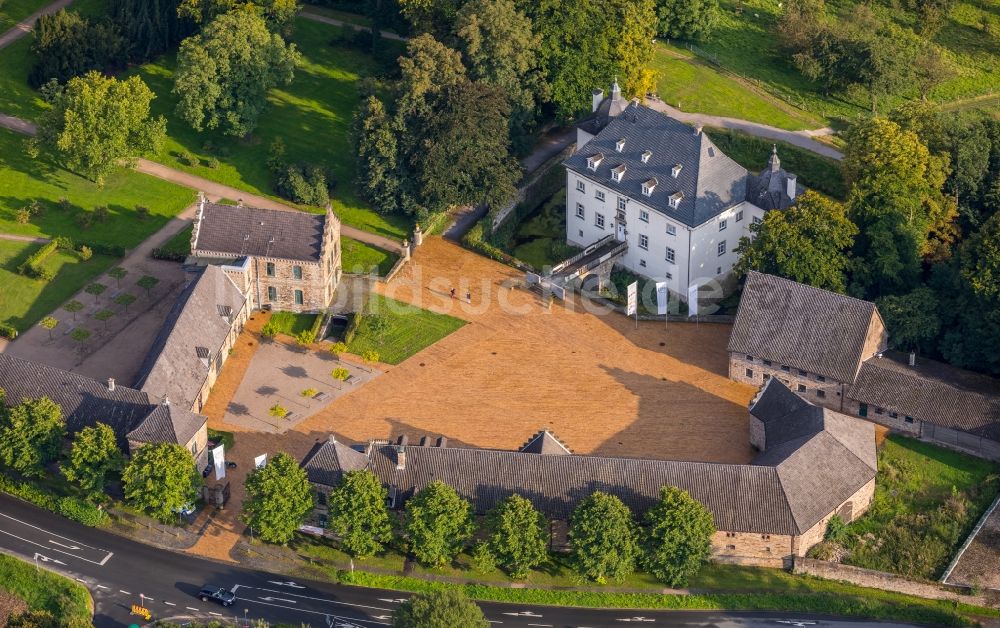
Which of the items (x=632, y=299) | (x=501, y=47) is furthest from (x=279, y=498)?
(x=501, y=47)

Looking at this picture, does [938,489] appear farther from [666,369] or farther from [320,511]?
[320,511]

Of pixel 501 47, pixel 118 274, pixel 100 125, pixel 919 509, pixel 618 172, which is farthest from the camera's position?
pixel 501 47

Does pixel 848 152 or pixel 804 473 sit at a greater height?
pixel 848 152

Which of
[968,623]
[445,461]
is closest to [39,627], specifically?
[445,461]

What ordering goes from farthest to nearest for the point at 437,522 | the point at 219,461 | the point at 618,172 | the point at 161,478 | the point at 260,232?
the point at 618,172 → the point at 260,232 → the point at 219,461 → the point at 161,478 → the point at 437,522

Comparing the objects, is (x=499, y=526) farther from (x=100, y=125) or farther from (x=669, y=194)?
(x=100, y=125)

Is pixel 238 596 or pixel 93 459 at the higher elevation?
pixel 93 459

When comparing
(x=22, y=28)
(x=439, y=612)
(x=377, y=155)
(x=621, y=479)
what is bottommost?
(x=439, y=612)

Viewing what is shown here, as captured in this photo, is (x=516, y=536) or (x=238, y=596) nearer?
(x=516, y=536)
